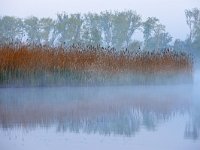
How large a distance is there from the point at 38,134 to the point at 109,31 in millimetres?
7916

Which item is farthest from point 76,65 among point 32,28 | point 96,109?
point 32,28

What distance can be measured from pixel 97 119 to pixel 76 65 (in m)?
3.05

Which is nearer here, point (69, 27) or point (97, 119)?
point (97, 119)

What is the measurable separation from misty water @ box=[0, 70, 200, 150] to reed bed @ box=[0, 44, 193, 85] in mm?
335

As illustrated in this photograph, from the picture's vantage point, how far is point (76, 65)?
705 centimetres

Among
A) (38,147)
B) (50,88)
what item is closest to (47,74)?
(50,88)

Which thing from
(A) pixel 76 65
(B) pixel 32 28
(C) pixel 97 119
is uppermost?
(B) pixel 32 28

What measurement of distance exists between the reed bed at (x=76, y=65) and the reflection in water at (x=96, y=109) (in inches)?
13.2

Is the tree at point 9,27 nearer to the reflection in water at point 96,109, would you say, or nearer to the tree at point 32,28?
the tree at point 32,28

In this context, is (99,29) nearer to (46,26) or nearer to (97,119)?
(46,26)

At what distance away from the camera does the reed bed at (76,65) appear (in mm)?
6531

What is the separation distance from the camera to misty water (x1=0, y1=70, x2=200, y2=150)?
10.3 feet

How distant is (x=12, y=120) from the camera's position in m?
3.89

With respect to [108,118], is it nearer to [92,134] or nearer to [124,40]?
[92,134]
